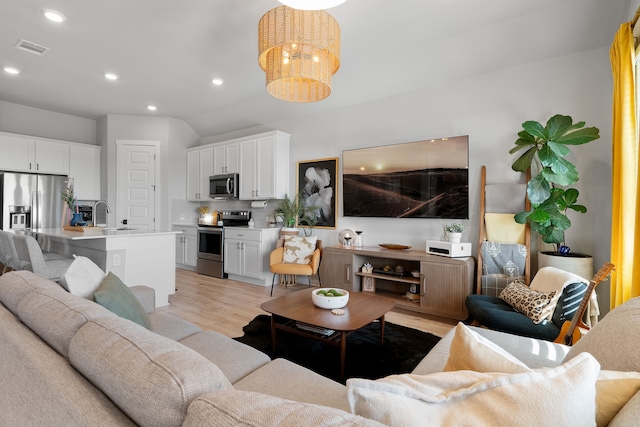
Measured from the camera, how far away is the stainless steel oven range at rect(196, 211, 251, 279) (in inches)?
205

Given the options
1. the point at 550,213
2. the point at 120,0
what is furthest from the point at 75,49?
the point at 550,213

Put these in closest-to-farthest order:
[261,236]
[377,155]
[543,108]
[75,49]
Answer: [543,108]
[75,49]
[377,155]
[261,236]

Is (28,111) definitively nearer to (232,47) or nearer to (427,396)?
(232,47)

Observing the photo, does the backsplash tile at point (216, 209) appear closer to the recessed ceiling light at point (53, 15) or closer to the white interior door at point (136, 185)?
the white interior door at point (136, 185)

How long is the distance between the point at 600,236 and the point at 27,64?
661cm

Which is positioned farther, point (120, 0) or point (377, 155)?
point (377, 155)

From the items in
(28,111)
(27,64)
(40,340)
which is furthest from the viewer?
(28,111)

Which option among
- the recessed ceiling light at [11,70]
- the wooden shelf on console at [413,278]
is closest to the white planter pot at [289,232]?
the wooden shelf on console at [413,278]

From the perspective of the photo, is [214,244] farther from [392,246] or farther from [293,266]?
[392,246]

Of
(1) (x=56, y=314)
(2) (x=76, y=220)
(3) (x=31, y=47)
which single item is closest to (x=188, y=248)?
(2) (x=76, y=220)

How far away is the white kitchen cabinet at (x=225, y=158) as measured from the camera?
5406 mm

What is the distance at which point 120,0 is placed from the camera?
2.62 metres

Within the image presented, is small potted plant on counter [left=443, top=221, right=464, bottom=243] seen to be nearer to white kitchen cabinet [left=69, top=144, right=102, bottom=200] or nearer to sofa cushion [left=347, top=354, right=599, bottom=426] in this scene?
sofa cushion [left=347, top=354, right=599, bottom=426]

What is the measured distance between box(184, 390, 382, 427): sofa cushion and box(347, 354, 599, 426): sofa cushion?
8 cm
